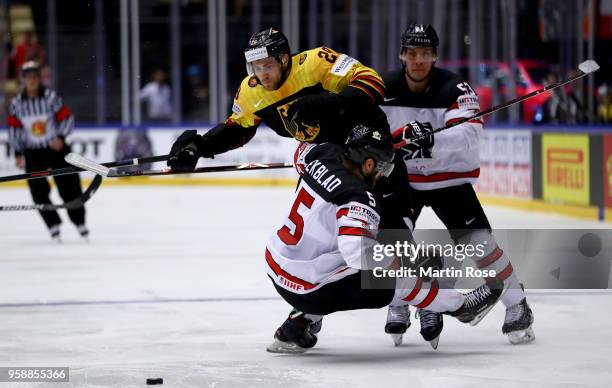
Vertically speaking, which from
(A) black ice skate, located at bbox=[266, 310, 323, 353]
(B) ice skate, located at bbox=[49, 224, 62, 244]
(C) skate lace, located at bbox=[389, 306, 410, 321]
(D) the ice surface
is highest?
(C) skate lace, located at bbox=[389, 306, 410, 321]

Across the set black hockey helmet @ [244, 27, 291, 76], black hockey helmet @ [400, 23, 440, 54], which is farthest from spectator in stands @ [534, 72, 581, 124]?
black hockey helmet @ [244, 27, 291, 76]

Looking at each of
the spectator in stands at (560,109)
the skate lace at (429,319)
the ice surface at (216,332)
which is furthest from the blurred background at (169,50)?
the skate lace at (429,319)

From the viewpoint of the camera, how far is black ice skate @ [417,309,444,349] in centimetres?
452

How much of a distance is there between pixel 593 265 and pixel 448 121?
241cm

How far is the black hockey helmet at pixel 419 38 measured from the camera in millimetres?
4703

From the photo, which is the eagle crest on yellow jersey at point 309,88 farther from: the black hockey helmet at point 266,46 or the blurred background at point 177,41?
Answer: the blurred background at point 177,41

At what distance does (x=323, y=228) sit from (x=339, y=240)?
191 mm

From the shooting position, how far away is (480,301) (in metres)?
4.68

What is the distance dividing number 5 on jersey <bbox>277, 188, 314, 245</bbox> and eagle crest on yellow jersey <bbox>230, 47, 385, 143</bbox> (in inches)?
19.6

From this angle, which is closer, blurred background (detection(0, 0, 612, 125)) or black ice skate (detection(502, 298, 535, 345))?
black ice skate (detection(502, 298, 535, 345))

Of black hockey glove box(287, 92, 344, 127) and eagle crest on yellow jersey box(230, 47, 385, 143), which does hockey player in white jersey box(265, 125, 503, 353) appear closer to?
black hockey glove box(287, 92, 344, 127)

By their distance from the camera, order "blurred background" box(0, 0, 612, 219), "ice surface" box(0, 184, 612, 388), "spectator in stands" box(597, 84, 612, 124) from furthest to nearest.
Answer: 1. "blurred background" box(0, 0, 612, 219)
2. "spectator in stands" box(597, 84, 612, 124)
3. "ice surface" box(0, 184, 612, 388)

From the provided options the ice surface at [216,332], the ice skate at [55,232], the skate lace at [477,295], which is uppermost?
the skate lace at [477,295]

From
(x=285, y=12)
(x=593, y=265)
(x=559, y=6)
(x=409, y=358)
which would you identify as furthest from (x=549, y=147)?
(x=409, y=358)
